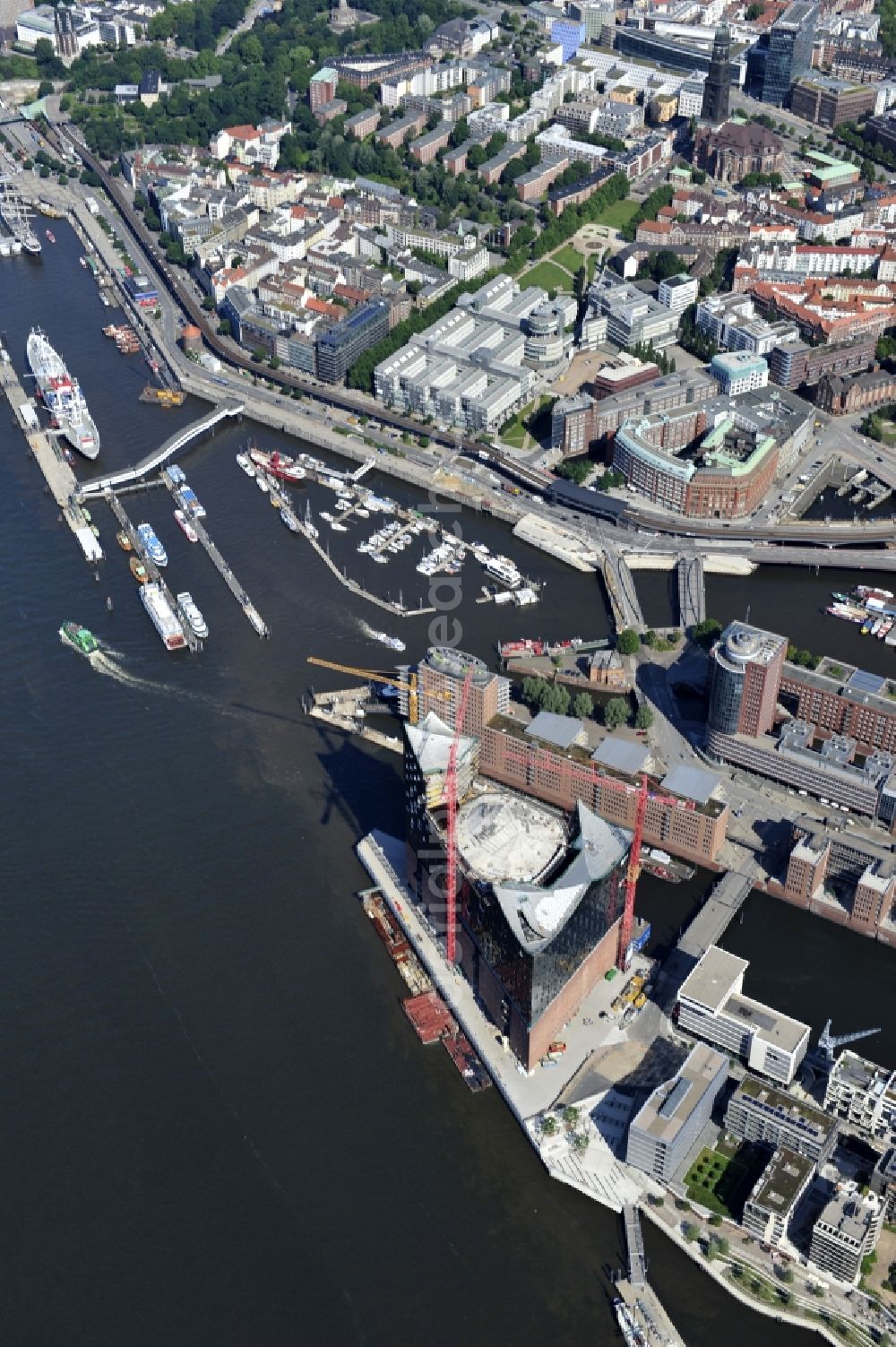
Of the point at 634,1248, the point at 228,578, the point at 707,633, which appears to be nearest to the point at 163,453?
the point at 228,578

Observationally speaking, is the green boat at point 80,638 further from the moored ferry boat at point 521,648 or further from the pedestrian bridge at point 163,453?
the moored ferry boat at point 521,648

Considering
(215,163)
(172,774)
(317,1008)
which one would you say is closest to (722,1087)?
(317,1008)

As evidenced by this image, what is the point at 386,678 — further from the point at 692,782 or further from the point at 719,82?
the point at 719,82

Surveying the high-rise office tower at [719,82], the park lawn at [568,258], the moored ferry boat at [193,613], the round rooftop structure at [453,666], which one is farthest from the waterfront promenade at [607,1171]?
the high-rise office tower at [719,82]

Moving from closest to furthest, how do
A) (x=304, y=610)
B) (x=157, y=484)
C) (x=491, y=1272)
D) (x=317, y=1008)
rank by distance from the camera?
(x=491, y=1272)
(x=317, y=1008)
(x=304, y=610)
(x=157, y=484)

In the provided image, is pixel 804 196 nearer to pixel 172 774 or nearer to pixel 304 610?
pixel 304 610

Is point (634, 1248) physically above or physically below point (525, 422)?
below
